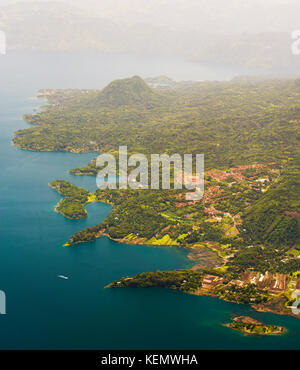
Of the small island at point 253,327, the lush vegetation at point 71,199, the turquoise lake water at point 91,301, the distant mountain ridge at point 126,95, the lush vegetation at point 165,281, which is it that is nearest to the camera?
the turquoise lake water at point 91,301

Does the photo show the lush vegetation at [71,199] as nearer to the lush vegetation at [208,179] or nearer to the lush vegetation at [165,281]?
the lush vegetation at [208,179]

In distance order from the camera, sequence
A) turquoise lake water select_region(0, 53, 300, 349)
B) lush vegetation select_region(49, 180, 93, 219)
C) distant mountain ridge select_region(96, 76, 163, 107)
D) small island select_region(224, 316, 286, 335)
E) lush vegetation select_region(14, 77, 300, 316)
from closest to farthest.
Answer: turquoise lake water select_region(0, 53, 300, 349) < small island select_region(224, 316, 286, 335) < lush vegetation select_region(14, 77, 300, 316) < lush vegetation select_region(49, 180, 93, 219) < distant mountain ridge select_region(96, 76, 163, 107)

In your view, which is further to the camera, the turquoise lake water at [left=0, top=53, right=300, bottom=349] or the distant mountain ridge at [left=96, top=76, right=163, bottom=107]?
the distant mountain ridge at [left=96, top=76, right=163, bottom=107]

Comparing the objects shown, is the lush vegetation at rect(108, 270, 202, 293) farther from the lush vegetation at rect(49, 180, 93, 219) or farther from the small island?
the lush vegetation at rect(49, 180, 93, 219)

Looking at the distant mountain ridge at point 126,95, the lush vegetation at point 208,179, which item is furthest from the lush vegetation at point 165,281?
the distant mountain ridge at point 126,95

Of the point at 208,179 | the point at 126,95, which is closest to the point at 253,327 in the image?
the point at 208,179

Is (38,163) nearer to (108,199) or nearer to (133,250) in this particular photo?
(108,199)

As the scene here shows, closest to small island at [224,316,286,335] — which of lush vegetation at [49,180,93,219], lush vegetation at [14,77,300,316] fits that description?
lush vegetation at [14,77,300,316]

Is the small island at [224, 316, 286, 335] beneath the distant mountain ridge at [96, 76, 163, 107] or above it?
beneath
